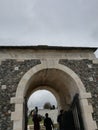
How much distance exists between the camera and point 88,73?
284 inches

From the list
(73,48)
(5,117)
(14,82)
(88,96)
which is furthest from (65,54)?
(5,117)

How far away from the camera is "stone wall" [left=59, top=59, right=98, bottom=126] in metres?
6.76

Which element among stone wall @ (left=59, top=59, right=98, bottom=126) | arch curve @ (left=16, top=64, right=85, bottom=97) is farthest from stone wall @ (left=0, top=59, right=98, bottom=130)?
arch curve @ (left=16, top=64, right=85, bottom=97)

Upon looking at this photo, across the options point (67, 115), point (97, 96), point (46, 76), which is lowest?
point (67, 115)

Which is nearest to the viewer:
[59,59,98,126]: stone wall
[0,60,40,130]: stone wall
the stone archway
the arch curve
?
[0,60,40,130]: stone wall

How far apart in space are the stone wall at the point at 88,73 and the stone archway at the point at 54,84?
214mm

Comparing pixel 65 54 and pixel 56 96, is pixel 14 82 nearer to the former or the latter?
pixel 65 54

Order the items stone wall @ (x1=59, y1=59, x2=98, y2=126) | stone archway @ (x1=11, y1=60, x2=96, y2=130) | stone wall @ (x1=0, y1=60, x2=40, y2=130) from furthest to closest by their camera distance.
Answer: stone wall @ (x1=59, y1=59, x2=98, y2=126), stone archway @ (x1=11, y1=60, x2=96, y2=130), stone wall @ (x1=0, y1=60, x2=40, y2=130)

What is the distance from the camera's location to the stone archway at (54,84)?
6016 millimetres

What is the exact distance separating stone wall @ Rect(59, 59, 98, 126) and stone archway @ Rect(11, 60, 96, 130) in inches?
8.4

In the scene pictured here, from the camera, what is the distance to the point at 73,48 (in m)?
7.64

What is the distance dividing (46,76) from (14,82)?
1.81 metres

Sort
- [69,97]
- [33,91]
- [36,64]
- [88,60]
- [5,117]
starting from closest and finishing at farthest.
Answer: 1. [5,117]
2. [36,64]
3. [88,60]
4. [69,97]
5. [33,91]

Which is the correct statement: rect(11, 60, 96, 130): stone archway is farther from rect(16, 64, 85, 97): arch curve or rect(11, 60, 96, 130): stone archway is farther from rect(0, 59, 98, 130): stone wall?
rect(0, 59, 98, 130): stone wall
